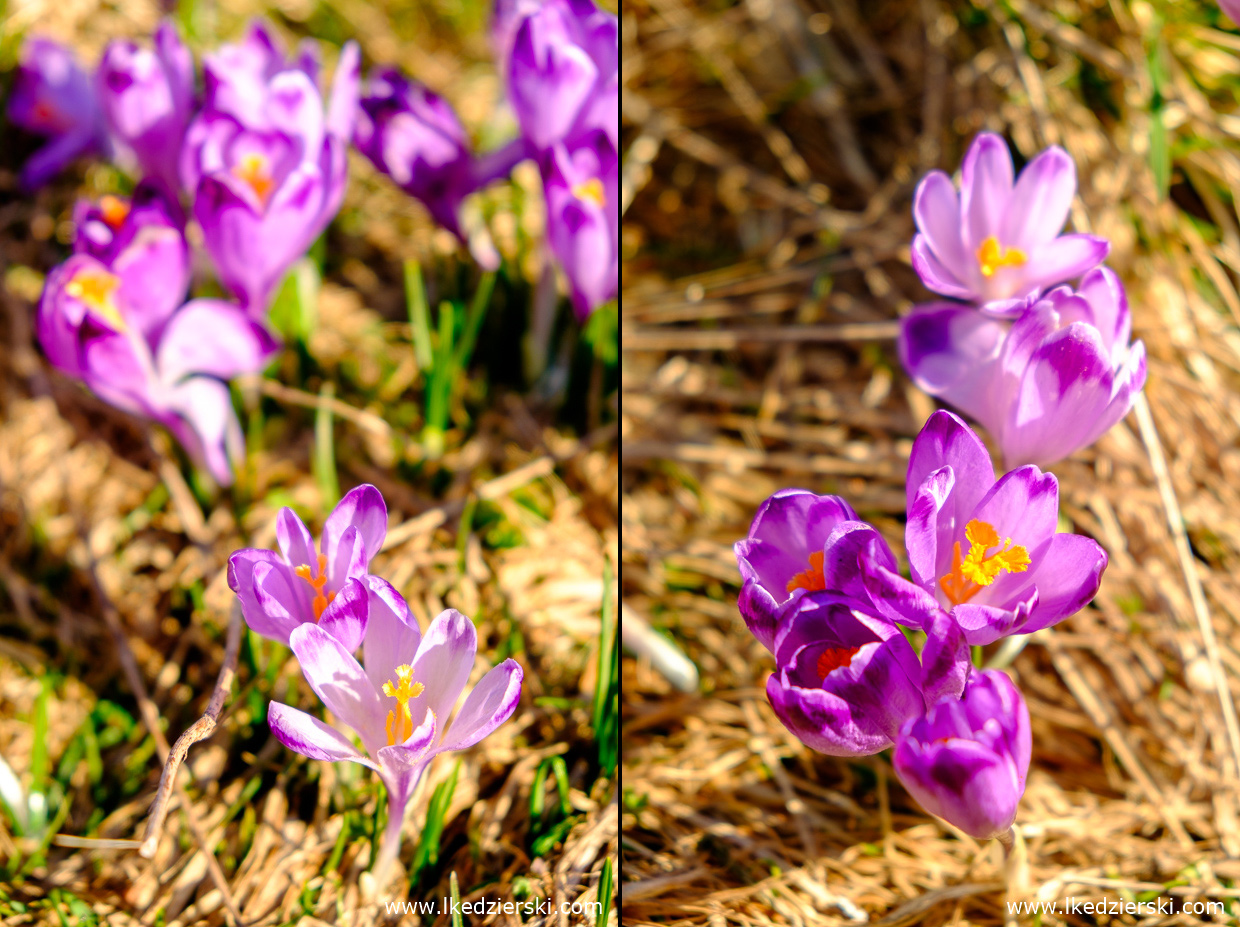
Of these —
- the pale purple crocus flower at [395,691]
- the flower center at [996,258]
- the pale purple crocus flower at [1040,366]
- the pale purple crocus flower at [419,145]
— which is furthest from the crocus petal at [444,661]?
the pale purple crocus flower at [419,145]

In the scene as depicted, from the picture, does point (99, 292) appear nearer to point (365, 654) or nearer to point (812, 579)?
point (365, 654)

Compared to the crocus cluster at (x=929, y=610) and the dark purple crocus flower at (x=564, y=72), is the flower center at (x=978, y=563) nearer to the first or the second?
the crocus cluster at (x=929, y=610)

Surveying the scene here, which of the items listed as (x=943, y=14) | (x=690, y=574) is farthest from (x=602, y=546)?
(x=943, y=14)

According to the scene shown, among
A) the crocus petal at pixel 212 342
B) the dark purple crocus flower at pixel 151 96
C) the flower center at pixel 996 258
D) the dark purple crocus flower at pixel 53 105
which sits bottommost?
the flower center at pixel 996 258

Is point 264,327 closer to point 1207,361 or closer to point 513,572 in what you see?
point 513,572

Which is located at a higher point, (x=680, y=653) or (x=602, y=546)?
(x=602, y=546)

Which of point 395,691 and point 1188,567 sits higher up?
point 1188,567

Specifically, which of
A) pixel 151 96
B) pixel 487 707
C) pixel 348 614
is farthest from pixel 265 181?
pixel 487 707
